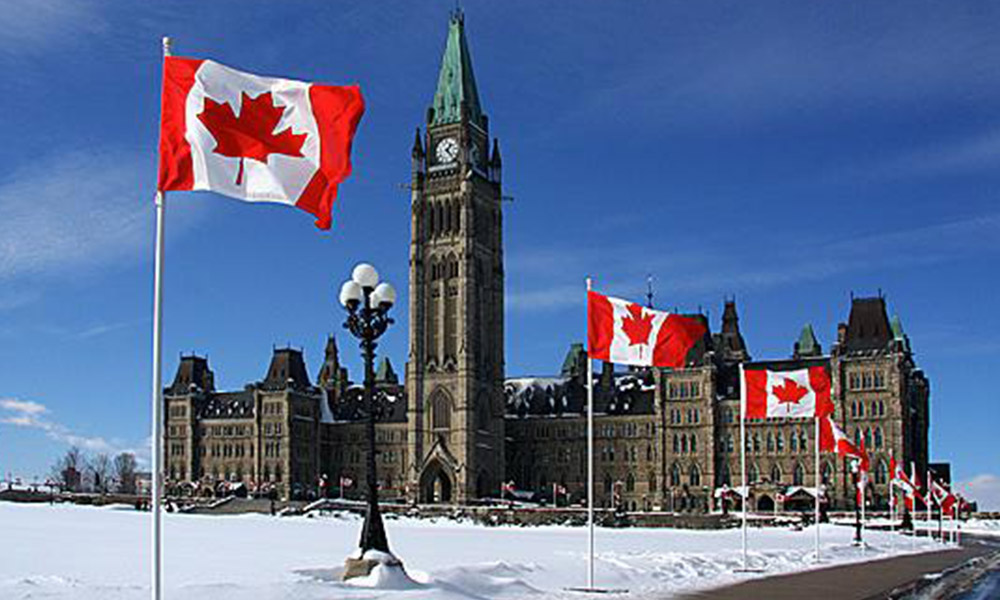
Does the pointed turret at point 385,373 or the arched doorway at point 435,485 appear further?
the pointed turret at point 385,373

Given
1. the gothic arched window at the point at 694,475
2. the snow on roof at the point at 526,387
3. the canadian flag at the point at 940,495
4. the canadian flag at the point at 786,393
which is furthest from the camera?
the snow on roof at the point at 526,387

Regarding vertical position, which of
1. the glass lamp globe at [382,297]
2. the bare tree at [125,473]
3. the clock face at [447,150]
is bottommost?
the bare tree at [125,473]

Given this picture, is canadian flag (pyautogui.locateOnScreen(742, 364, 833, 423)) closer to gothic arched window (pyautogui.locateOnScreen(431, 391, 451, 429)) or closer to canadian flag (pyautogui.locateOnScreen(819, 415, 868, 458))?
canadian flag (pyautogui.locateOnScreen(819, 415, 868, 458))

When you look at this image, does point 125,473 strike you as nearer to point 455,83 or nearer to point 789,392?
point 455,83

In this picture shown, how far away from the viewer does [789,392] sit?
38.6 metres

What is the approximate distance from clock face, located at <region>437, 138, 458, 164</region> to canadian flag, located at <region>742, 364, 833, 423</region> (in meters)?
91.6

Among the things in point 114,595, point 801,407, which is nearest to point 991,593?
point 801,407

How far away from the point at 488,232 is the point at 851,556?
91.9 meters

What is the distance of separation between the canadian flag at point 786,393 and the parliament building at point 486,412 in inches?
2643

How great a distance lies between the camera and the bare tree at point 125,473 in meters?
173

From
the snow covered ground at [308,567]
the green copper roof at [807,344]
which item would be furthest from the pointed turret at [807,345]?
the snow covered ground at [308,567]

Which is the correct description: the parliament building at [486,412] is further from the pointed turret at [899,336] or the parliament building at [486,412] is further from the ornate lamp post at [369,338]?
the ornate lamp post at [369,338]

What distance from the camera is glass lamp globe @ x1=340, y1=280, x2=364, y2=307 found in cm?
2297

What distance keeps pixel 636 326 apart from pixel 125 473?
163 m
